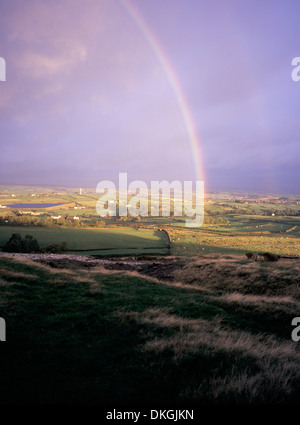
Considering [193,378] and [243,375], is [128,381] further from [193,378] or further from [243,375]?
[243,375]

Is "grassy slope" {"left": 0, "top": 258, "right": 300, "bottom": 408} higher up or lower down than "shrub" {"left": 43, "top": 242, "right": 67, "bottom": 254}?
higher up

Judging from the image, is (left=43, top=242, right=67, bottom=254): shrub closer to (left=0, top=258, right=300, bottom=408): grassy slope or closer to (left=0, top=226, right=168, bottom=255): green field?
(left=0, top=226, right=168, bottom=255): green field

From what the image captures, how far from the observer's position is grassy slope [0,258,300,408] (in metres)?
3.85

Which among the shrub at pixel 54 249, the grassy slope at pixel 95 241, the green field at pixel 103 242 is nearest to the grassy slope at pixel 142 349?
the shrub at pixel 54 249

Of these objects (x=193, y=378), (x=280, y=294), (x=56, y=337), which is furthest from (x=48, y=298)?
(x=280, y=294)

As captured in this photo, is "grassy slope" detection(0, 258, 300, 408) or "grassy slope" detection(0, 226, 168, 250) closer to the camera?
"grassy slope" detection(0, 258, 300, 408)

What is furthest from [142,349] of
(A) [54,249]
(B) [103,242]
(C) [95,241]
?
(C) [95,241]

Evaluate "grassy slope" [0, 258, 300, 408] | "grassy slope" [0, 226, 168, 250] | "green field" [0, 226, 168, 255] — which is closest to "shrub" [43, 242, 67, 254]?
"green field" [0, 226, 168, 255]

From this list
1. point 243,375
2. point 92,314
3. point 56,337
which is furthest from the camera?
point 92,314

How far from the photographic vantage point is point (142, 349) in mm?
5363

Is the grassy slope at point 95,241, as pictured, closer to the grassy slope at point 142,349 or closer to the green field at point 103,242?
the green field at point 103,242

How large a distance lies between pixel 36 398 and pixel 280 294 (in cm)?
1434

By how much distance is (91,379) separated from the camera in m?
4.29

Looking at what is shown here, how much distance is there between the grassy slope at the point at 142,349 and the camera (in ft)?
12.6
